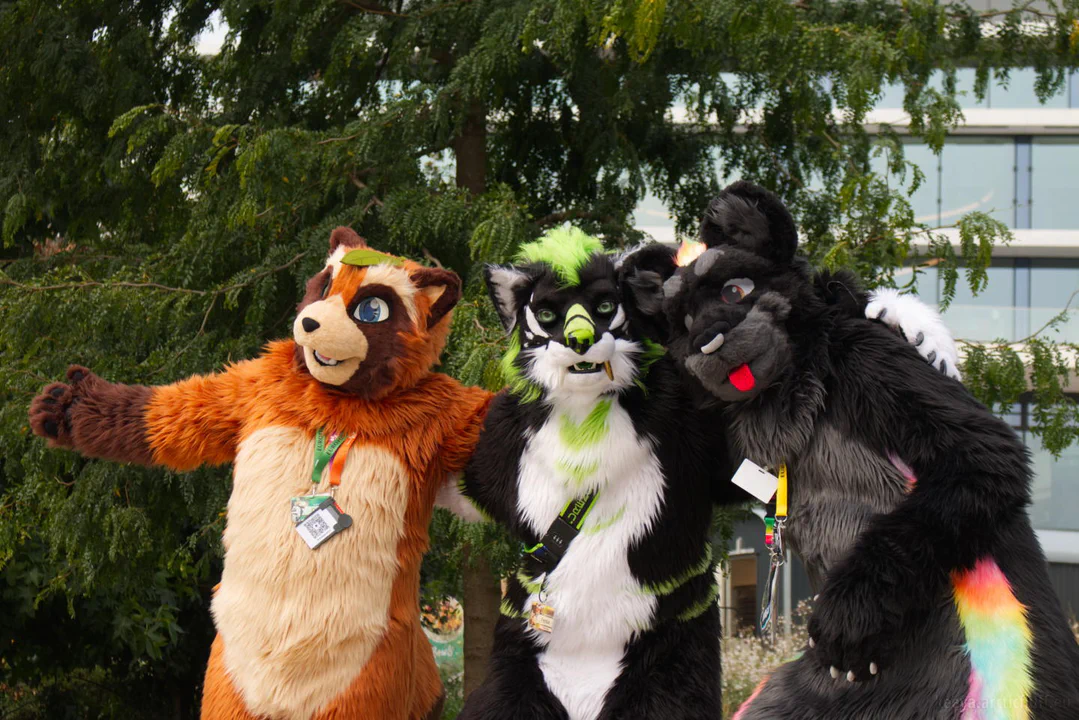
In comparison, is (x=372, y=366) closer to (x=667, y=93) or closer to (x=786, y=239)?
(x=786, y=239)

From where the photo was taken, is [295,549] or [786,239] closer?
[786,239]

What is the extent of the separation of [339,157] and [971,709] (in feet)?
11.3

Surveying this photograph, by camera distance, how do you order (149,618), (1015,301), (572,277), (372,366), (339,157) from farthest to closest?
(1015,301), (149,618), (339,157), (372,366), (572,277)

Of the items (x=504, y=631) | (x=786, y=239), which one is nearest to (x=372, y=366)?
(x=504, y=631)

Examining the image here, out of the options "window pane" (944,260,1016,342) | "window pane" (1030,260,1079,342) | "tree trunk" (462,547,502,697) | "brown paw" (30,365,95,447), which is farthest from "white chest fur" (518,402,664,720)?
"window pane" (1030,260,1079,342)

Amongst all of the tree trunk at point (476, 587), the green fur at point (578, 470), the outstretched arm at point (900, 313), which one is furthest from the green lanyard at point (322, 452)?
the tree trunk at point (476, 587)

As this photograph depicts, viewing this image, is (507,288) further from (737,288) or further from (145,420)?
(145,420)

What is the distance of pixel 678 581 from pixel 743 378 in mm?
711

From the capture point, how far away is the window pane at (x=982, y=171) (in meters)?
19.5

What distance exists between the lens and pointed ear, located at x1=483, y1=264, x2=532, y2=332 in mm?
3365

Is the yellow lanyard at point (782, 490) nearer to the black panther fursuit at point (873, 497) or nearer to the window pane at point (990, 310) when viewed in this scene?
the black panther fursuit at point (873, 497)

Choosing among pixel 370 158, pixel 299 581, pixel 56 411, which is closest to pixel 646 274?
pixel 299 581

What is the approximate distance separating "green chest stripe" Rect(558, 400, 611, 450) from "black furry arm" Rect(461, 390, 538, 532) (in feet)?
0.63

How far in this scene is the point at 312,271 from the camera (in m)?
4.89
